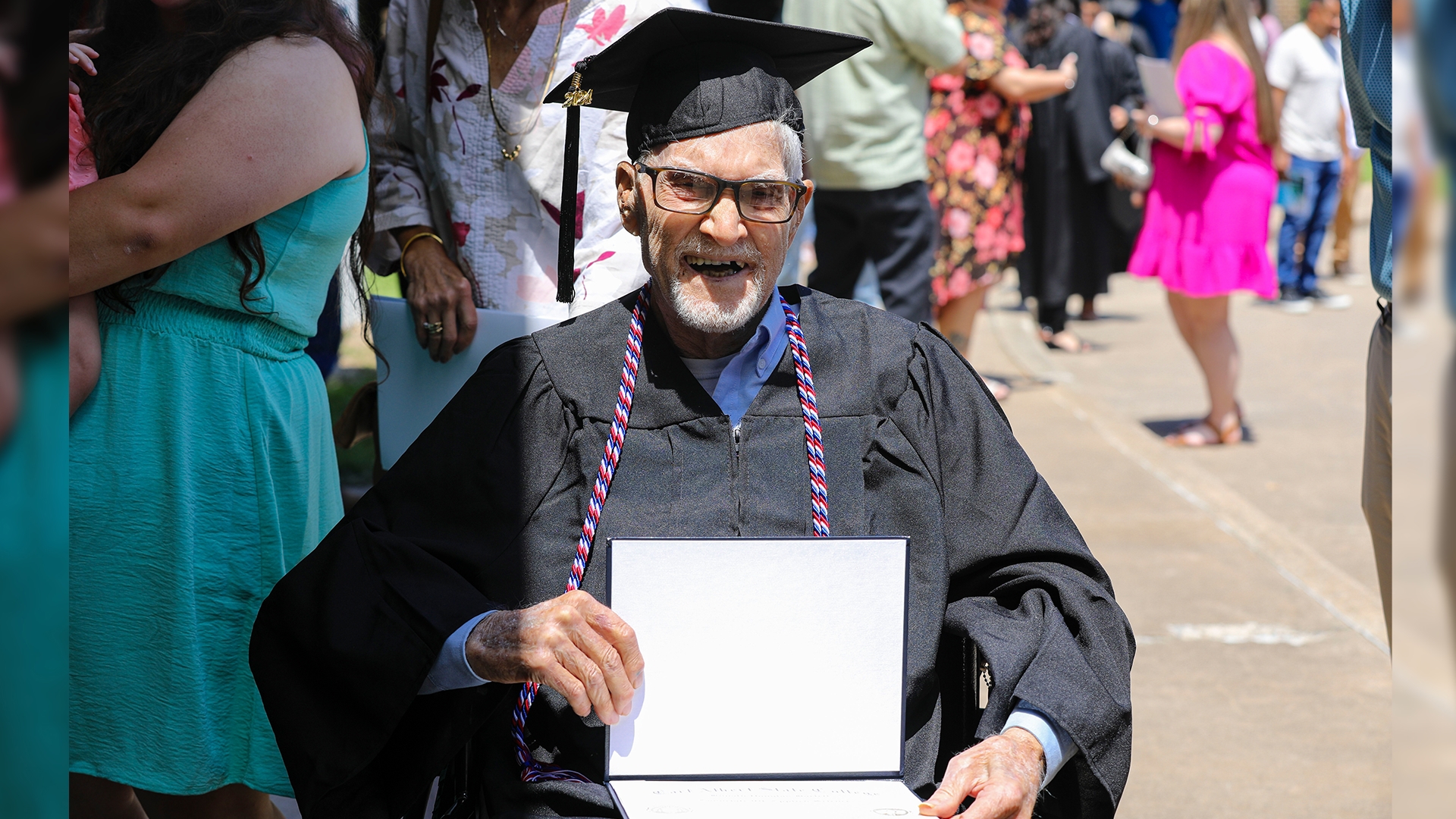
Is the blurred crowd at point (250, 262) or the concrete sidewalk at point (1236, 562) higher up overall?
the blurred crowd at point (250, 262)

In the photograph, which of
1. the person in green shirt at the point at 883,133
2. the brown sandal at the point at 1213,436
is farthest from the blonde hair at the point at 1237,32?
the brown sandal at the point at 1213,436

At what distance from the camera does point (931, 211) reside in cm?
546

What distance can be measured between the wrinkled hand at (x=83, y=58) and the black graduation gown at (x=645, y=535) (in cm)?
74

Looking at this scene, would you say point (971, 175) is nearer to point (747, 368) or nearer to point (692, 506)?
point (747, 368)

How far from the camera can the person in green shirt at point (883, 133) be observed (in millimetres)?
5152

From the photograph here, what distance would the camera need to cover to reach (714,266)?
2.12 meters

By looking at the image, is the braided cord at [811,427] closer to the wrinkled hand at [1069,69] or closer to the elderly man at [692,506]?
the elderly man at [692,506]

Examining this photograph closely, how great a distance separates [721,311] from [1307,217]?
9.10m

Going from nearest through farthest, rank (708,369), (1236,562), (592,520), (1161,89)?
(592,520), (708,369), (1236,562), (1161,89)

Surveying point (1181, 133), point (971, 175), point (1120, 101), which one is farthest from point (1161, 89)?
point (1120, 101)
